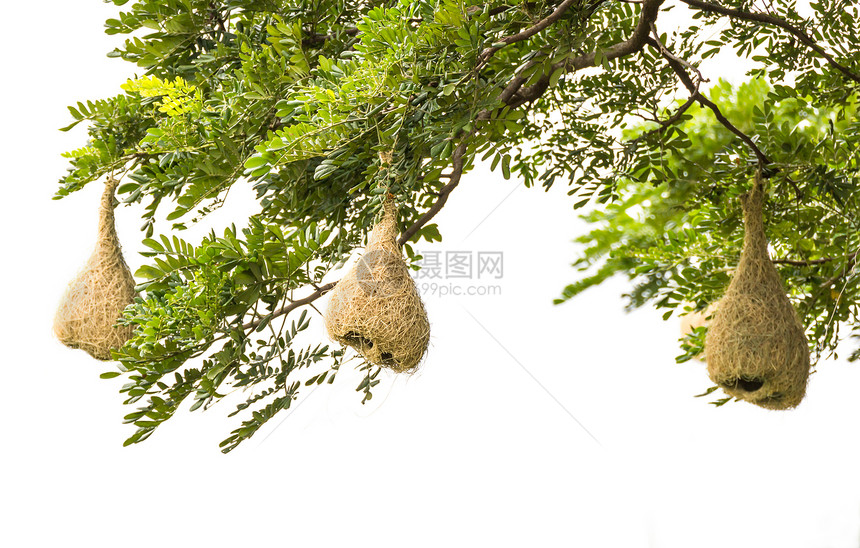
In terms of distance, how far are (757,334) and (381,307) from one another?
44.4 inches

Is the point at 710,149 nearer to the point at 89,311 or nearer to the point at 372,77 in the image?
the point at 372,77

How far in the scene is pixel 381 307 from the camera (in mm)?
1629

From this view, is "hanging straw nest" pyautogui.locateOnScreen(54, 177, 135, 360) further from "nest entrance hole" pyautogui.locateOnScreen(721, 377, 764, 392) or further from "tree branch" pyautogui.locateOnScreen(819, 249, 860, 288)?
"tree branch" pyautogui.locateOnScreen(819, 249, 860, 288)

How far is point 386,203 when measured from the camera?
1.71 m

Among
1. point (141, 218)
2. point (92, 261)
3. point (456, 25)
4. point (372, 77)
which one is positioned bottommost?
point (92, 261)

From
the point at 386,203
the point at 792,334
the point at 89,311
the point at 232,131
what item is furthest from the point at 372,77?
the point at 792,334

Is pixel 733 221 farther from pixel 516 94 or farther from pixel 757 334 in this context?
pixel 516 94

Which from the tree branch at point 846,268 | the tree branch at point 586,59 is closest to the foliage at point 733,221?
the tree branch at point 846,268

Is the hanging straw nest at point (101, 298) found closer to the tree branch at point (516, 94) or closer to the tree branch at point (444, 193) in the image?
the tree branch at point (516, 94)

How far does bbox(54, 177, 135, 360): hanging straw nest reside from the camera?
1931 mm


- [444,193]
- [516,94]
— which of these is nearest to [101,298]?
[444,193]

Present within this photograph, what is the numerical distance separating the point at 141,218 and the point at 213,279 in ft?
1.54

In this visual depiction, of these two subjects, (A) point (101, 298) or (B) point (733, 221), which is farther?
(B) point (733, 221)

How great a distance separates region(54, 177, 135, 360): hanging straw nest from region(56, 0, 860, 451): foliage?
133 millimetres
